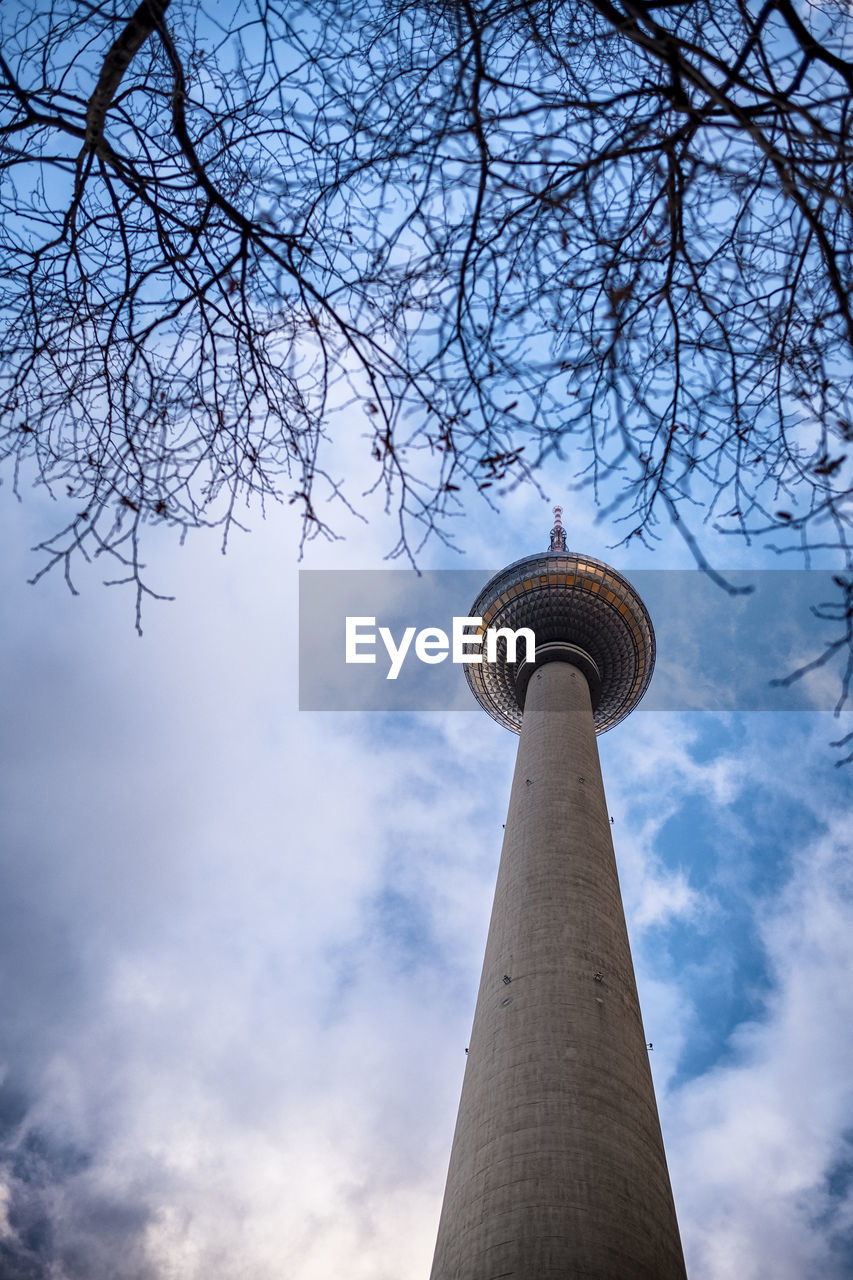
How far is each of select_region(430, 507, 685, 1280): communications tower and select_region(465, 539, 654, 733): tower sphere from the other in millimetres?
7111

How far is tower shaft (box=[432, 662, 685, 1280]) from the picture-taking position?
1240cm

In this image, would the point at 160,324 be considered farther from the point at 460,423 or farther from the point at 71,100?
the point at 460,423

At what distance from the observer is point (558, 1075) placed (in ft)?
49.0

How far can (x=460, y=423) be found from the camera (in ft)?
19.7

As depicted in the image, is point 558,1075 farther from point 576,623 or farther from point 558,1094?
point 576,623

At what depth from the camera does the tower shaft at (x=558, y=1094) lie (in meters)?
12.4

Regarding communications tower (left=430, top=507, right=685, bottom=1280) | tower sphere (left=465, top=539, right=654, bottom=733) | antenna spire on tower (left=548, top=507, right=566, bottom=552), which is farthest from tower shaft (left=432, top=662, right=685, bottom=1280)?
antenna spire on tower (left=548, top=507, right=566, bottom=552)

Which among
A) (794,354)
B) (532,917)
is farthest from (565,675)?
(794,354)

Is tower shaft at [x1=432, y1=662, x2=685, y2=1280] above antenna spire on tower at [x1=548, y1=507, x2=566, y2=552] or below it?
below

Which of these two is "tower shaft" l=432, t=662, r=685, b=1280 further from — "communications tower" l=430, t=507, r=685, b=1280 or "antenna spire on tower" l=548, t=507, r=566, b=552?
"antenna spire on tower" l=548, t=507, r=566, b=552

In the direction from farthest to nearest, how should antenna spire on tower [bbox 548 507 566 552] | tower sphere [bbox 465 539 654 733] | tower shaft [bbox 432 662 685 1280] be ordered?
antenna spire on tower [bbox 548 507 566 552], tower sphere [bbox 465 539 654 733], tower shaft [bbox 432 662 685 1280]

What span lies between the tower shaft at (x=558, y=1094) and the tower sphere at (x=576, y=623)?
12.5m

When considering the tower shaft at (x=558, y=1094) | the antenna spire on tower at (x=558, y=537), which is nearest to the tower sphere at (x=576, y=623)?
the antenna spire on tower at (x=558, y=537)

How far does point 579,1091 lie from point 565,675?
17.9 m
